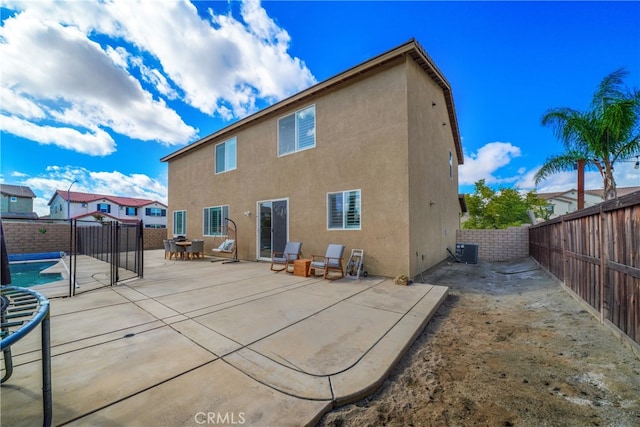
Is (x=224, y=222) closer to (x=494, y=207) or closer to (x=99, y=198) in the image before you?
(x=494, y=207)

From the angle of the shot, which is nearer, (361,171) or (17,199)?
(361,171)

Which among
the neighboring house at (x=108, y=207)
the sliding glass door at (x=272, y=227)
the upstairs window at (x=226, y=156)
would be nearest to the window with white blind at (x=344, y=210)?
the sliding glass door at (x=272, y=227)

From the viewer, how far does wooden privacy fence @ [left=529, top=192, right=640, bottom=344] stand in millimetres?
2744

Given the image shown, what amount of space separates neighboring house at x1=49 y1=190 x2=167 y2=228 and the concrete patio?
1293 inches

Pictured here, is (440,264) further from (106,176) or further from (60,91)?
(106,176)

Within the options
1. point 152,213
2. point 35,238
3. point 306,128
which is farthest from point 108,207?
point 306,128

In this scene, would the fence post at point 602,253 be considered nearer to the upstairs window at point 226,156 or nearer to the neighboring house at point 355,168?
the neighboring house at point 355,168

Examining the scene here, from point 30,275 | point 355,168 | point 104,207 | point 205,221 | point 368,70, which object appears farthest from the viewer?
point 104,207

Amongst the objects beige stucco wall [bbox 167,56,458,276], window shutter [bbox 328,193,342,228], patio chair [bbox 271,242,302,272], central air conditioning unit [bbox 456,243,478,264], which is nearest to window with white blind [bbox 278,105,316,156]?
beige stucco wall [bbox 167,56,458,276]

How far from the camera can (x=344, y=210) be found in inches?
290

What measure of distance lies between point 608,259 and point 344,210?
5.11 m

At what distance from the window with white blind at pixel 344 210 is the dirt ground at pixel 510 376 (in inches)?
135

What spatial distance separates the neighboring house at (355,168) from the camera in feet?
21.4

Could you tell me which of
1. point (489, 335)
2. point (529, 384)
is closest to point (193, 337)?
point (529, 384)
